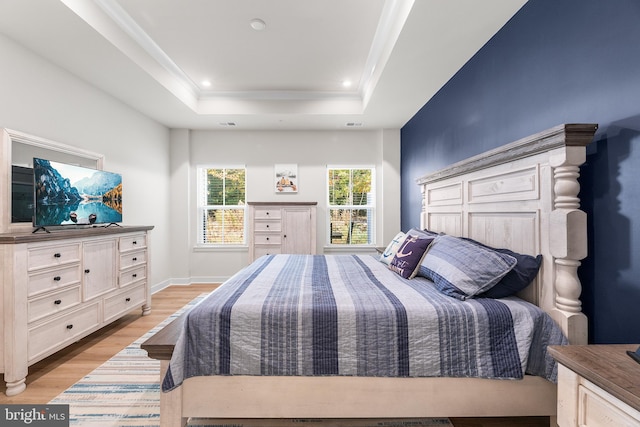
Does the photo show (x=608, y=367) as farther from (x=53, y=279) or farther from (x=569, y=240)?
(x=53, y=279)

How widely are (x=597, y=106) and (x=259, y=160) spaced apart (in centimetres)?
414

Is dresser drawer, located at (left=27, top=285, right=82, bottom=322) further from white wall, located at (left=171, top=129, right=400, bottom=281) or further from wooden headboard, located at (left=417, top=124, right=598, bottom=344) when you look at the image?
wooden headboard, located at (left=417, top=124, right=598, bottom=344)

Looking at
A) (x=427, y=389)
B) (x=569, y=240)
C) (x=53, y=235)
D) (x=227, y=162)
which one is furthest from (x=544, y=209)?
(x=227, y=162)

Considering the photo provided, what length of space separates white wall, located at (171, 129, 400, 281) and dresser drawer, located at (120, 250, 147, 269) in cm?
150

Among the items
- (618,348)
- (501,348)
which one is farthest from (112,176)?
(618,348)

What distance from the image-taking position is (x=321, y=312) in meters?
1.39

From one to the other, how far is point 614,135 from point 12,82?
4.06m

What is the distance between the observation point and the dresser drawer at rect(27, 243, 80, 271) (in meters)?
1.94

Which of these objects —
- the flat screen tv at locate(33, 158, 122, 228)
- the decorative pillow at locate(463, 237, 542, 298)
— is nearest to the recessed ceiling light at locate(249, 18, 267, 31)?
the flat screen tv at locate(33, 158, 122, 228)

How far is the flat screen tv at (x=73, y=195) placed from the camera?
229cm

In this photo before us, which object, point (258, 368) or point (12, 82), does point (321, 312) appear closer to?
point (258, 368)

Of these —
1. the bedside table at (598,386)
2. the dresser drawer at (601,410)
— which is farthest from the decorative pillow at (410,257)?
the dresser drawer at (601,410)

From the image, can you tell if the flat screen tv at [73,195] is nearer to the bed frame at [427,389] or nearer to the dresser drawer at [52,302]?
the dresser drawer at [52,302]

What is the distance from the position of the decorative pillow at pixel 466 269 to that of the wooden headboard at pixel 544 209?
0.20 meters
